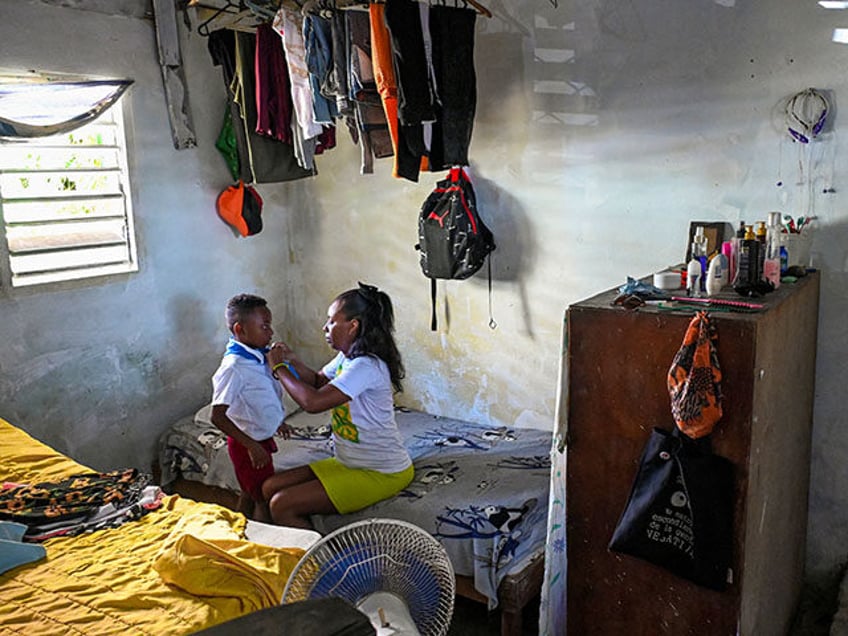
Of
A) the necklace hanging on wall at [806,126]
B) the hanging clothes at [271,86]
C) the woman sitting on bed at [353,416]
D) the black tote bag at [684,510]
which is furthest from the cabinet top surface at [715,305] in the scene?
the hanging clothes at [271,86]

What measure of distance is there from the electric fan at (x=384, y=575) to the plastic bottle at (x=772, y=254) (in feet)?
4.41

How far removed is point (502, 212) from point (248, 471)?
1.68m

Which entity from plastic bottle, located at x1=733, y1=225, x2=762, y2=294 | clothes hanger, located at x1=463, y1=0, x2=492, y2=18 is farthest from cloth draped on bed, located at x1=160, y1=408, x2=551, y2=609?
clothes hanger, located at x1=463, y1=0, x2=492, y2=18

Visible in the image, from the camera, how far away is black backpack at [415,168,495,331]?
11.4 feet

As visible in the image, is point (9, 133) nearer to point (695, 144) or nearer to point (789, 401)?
point (695, 144)

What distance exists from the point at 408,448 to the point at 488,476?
508 millimetres

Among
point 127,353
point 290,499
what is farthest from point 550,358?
point 127,353

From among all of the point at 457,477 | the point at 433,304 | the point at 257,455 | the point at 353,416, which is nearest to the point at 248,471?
the point at 257,455

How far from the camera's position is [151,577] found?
6.19ft

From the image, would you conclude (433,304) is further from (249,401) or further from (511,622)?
(511,622)

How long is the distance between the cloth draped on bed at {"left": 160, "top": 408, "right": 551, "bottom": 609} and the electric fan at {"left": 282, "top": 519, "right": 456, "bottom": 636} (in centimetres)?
95

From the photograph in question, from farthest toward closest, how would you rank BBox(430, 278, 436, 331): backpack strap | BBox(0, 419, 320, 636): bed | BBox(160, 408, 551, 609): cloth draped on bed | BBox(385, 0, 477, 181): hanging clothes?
BBox(430, 278, 436, 331): backpack strap
BBox(385, 0, 477, 181): hanging clothes
BBox(160, 408, 551, 609): cloth draped on bed
BBox(0, 419, 320, 636): bed

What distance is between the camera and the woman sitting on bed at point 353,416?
2803 millimetres

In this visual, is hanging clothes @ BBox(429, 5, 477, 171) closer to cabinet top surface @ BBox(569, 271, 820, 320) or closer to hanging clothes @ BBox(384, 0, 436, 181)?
hanging clothes @ BBox(384, 0, 436, 181)
